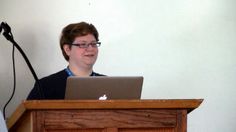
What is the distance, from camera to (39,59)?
2906 millimetres

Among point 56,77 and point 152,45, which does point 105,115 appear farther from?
point 152,45

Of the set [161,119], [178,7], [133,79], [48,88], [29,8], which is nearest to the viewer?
[161,119]

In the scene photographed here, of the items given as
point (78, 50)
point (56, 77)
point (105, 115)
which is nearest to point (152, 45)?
point (78, 50)

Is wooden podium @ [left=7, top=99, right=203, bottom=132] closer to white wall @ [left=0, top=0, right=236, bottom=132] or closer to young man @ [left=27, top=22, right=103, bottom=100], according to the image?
young man @ [left=27, top=22, right=103, bottom=100]

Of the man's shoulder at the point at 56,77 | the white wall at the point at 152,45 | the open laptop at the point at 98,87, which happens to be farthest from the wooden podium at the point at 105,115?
the white wall at the point at 152,45

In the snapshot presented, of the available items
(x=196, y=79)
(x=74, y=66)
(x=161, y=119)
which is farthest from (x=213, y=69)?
(x=161, y=119)

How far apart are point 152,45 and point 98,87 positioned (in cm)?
127

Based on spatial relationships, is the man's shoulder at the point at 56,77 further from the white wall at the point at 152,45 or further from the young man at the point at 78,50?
the white wall at the point at 152,45

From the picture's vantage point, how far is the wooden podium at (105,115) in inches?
62.3

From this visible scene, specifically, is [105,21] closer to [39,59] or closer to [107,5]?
[107,5]

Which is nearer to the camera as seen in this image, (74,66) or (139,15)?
(74,66)

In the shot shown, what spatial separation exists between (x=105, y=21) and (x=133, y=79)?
3.59 ft

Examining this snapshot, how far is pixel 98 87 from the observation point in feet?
6.10

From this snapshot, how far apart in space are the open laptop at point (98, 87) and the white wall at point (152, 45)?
3.54 feet
